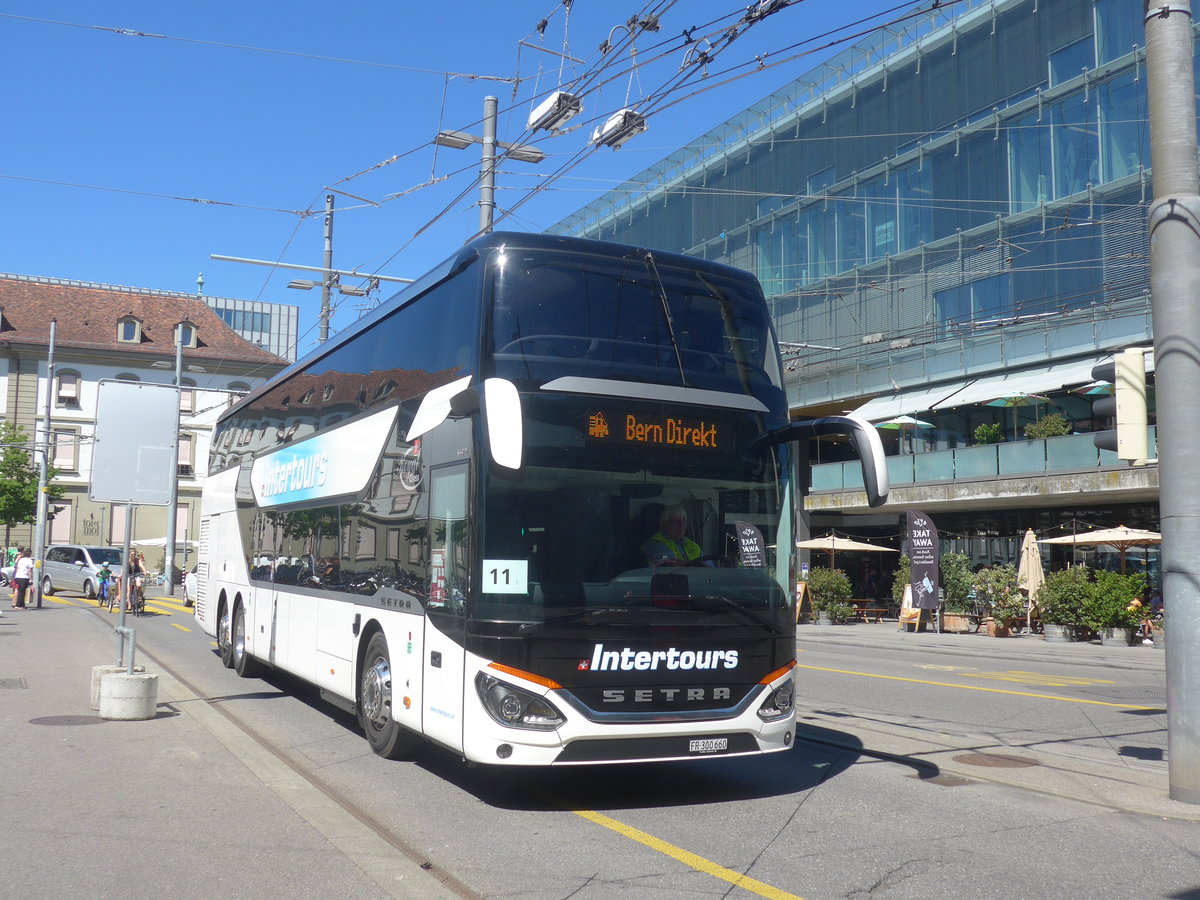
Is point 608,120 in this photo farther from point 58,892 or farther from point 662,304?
point 58,892

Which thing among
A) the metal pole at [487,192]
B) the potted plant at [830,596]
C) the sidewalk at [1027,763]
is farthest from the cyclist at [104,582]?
the sidewalk at [1027,763]

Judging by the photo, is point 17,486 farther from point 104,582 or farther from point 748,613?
point 748,613

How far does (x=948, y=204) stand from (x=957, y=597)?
14.4m

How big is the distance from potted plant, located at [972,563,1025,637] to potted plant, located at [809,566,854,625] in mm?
5571

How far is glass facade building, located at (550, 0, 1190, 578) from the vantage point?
3306cm

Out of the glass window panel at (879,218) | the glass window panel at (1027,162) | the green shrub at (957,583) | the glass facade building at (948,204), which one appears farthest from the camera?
the glass window panel at (879,218)

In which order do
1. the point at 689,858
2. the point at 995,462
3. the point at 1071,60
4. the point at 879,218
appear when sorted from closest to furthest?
the point at 689,858
the point at 995,462
the point at 1071,60
the point at 879,218

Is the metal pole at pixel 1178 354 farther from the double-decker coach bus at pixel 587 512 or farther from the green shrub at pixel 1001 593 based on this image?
the green shrub at pixel 1001 593

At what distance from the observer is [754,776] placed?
8.91m

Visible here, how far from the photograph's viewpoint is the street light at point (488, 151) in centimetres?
1622

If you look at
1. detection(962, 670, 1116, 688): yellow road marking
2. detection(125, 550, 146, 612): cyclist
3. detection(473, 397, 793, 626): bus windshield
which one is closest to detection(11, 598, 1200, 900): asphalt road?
detection(473, 397, 793, 626): bus windshield

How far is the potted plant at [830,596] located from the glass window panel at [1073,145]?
44.1 ft

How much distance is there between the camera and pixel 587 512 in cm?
754

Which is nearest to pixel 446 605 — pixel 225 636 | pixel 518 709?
pixel 518 709
